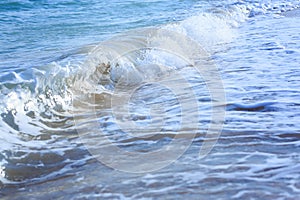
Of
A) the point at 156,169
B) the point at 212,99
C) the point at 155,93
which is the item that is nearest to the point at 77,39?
the point at 155,93

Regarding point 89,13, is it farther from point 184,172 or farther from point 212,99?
point 184,172

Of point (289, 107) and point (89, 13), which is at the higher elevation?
point (89, 13)

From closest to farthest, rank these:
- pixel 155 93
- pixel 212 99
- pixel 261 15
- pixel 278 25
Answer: pixel 212 99, pixel 155 93, pixel 278 25, pixel 261 15

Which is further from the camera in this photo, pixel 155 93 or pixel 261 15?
pixel 261 15

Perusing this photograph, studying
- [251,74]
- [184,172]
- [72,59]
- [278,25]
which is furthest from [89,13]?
[184,172]

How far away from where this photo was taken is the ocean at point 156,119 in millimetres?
2475

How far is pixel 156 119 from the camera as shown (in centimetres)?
357

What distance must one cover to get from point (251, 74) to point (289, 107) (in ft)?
4.10

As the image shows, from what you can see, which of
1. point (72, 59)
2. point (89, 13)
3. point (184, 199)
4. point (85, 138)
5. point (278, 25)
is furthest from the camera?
point (89, 13)

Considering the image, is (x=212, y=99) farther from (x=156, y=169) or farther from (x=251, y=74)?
(x=156, y=169)

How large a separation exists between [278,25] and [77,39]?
361cm

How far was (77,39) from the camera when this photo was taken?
340 inches

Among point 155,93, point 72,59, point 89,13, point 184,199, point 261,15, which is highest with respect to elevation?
point 89,13

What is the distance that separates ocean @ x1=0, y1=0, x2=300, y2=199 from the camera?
8.12ft
